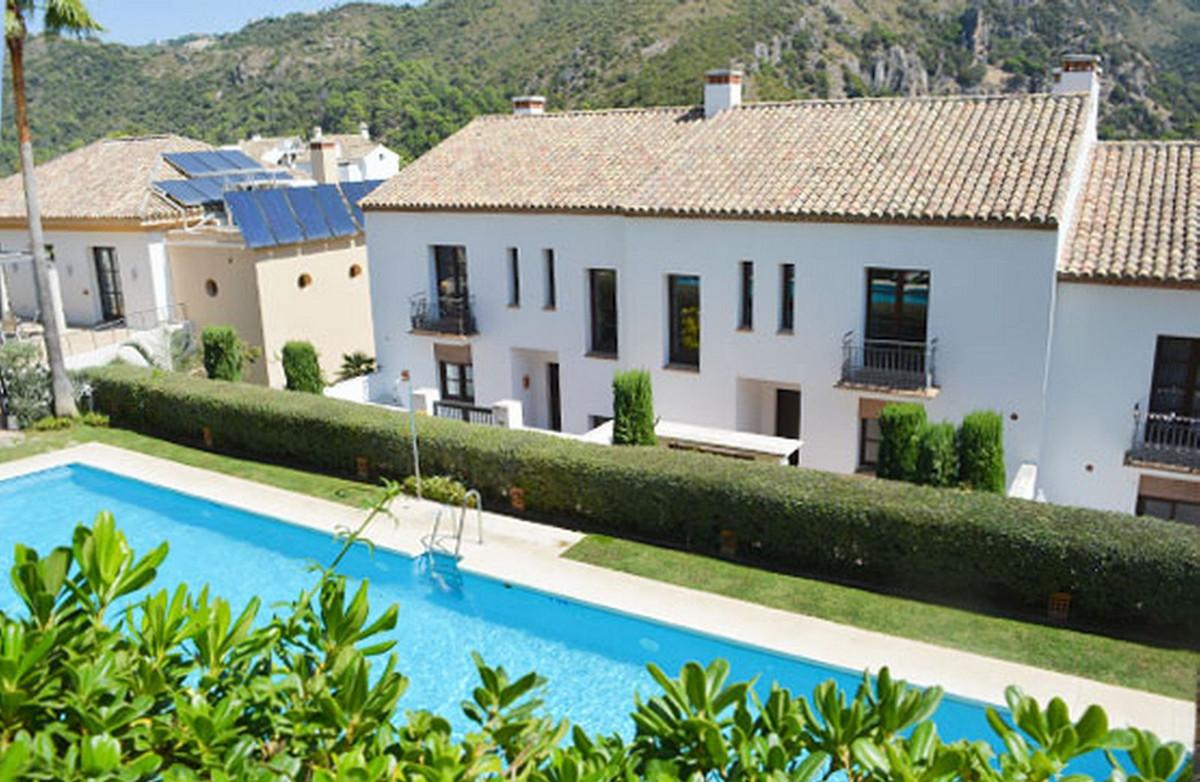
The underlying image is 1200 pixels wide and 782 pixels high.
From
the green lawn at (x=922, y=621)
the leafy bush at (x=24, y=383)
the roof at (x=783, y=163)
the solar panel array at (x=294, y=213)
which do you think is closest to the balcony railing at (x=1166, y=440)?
the roof at (x=783, y=163)

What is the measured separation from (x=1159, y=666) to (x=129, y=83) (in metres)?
94.3

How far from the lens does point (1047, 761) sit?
314 cm

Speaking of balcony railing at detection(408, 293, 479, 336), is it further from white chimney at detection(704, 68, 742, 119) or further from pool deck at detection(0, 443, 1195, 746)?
white chimney at detection(704, 68, 742, 119)

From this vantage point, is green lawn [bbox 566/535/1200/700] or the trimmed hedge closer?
green lawn [bbox 566/535/1200/700]

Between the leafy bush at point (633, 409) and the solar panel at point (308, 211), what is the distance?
13.7 meters

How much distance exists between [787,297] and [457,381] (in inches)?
375

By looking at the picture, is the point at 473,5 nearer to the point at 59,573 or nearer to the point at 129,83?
the point at 129,83

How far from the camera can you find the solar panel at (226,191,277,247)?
1056 inches

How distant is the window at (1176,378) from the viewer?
16.6 meters

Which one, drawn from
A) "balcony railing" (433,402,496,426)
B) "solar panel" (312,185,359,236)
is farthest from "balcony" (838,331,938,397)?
"solar panel" (312,185,359,236)

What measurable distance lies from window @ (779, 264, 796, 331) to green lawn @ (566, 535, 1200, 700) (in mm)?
5767

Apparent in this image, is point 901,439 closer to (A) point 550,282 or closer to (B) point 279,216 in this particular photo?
(A) point 550,282

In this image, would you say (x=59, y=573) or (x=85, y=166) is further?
(x=85, y=166)

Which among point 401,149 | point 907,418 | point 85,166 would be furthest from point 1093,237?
point 401,149
